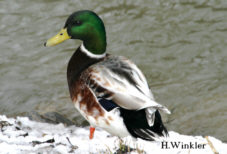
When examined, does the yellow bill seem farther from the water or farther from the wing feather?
the water

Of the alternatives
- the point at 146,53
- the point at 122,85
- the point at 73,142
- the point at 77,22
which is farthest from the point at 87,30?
the point at 146,53

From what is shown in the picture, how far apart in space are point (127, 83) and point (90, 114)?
40cm

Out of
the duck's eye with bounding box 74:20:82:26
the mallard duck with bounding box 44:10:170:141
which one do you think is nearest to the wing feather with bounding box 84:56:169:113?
the mallard duck with bounding box 44:10:170:141

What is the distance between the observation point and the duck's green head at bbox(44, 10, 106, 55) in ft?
12.6

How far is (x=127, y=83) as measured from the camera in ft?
11.2

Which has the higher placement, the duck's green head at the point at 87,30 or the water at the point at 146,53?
the duck's green head at the point at 87,30

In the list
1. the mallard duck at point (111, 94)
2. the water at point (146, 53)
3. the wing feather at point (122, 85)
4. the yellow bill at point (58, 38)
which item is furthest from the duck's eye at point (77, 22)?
the water at point (146, 53)

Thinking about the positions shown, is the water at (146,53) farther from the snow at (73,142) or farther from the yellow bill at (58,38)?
the yellow bill at (58,38)

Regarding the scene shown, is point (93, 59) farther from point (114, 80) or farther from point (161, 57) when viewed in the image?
point (161, 57)

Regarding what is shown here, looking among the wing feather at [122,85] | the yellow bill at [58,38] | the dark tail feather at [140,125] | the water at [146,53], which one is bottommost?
the water at [146,53]

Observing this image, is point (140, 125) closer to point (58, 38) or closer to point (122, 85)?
point (122, 85)

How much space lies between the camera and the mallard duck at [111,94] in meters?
3.30

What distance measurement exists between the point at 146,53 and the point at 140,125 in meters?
3.44

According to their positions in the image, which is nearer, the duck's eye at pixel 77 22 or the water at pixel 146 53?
the duck's eye at pixel 77 22
